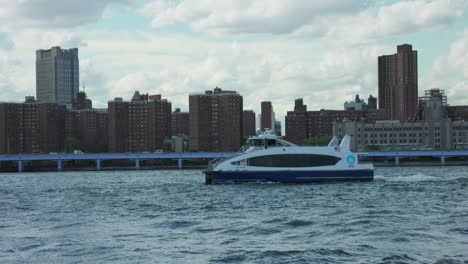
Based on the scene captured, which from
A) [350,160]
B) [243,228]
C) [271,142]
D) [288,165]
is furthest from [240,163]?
[243,228]

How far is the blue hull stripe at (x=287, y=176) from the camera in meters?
75.9

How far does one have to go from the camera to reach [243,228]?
40.6 m

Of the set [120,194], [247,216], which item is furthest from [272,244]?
[120,194]

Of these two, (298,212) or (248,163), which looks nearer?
(298,212)

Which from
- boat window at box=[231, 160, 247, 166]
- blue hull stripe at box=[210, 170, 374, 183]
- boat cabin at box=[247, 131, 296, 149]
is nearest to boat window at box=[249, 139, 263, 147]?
boat cabin at box=[247, 131, 296, 149]

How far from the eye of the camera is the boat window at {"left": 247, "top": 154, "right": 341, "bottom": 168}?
76.4 m

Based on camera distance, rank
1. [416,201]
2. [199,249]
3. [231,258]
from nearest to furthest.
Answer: [231,258]
[199,249]
[416,201]

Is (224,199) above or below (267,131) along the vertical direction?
below

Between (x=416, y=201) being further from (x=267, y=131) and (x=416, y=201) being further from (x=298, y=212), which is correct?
(x=267, y=131)

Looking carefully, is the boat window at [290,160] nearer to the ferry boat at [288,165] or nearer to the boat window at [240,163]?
the ferry boat at [288,165]

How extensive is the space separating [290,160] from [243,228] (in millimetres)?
36514

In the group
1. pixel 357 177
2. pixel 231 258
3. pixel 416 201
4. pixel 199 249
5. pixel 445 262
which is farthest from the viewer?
pixel 357 177

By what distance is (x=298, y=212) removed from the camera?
4903 centimetres

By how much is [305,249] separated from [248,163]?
43.3 m
